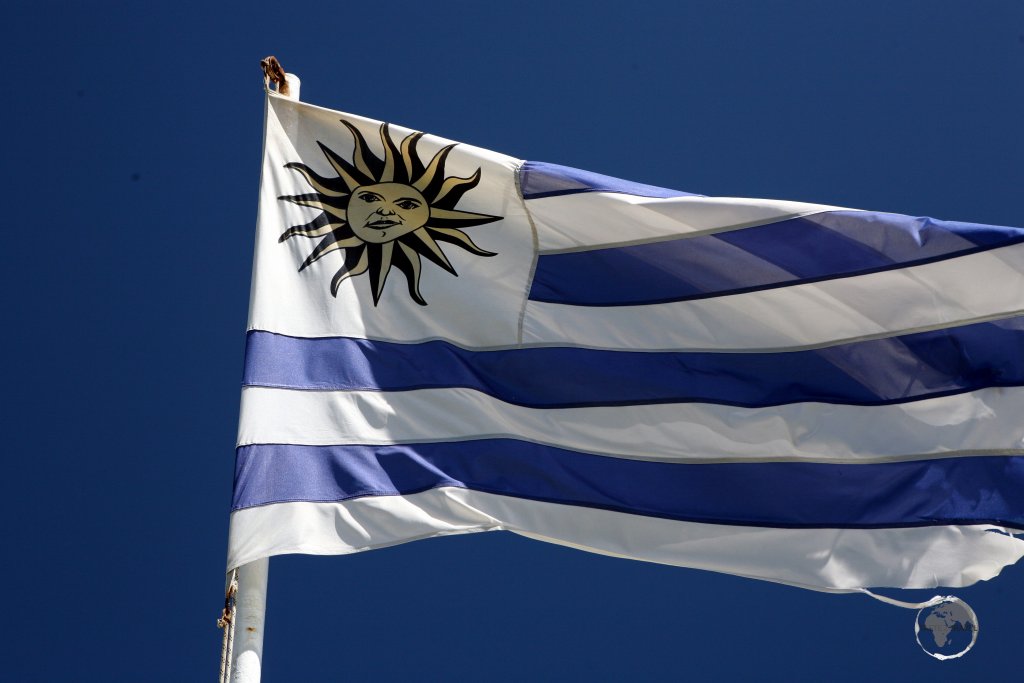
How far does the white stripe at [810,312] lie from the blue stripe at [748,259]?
0.04 meters

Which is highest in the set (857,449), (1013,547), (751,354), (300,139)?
(300,139)

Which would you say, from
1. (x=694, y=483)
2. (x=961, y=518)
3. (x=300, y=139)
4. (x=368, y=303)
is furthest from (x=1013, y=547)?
(x=300, y=139)

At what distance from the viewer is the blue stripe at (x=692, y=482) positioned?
5.03m

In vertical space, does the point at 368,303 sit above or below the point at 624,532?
above

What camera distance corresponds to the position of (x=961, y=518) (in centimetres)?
511

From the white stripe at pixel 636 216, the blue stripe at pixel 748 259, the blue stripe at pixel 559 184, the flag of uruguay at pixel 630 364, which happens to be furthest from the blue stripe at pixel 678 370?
the blue stripe at pixel 559 184

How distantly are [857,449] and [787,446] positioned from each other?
0.79 feet

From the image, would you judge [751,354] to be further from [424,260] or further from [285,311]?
[285,311]

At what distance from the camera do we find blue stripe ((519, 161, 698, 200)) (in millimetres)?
5461

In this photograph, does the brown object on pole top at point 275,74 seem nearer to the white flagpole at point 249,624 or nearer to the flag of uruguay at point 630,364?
the flag of uruguay at point 630,364

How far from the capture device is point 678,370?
17.8 ft

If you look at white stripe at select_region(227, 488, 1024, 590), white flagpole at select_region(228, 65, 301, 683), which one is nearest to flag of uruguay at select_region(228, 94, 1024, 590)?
white stripe at select_region(227, 488, 1024, 590)

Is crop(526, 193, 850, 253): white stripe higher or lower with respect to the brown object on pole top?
lower

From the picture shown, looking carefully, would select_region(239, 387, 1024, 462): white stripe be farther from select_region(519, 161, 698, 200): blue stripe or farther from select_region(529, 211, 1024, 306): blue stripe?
select_region(519, 161, 698, 200): blue stripe
